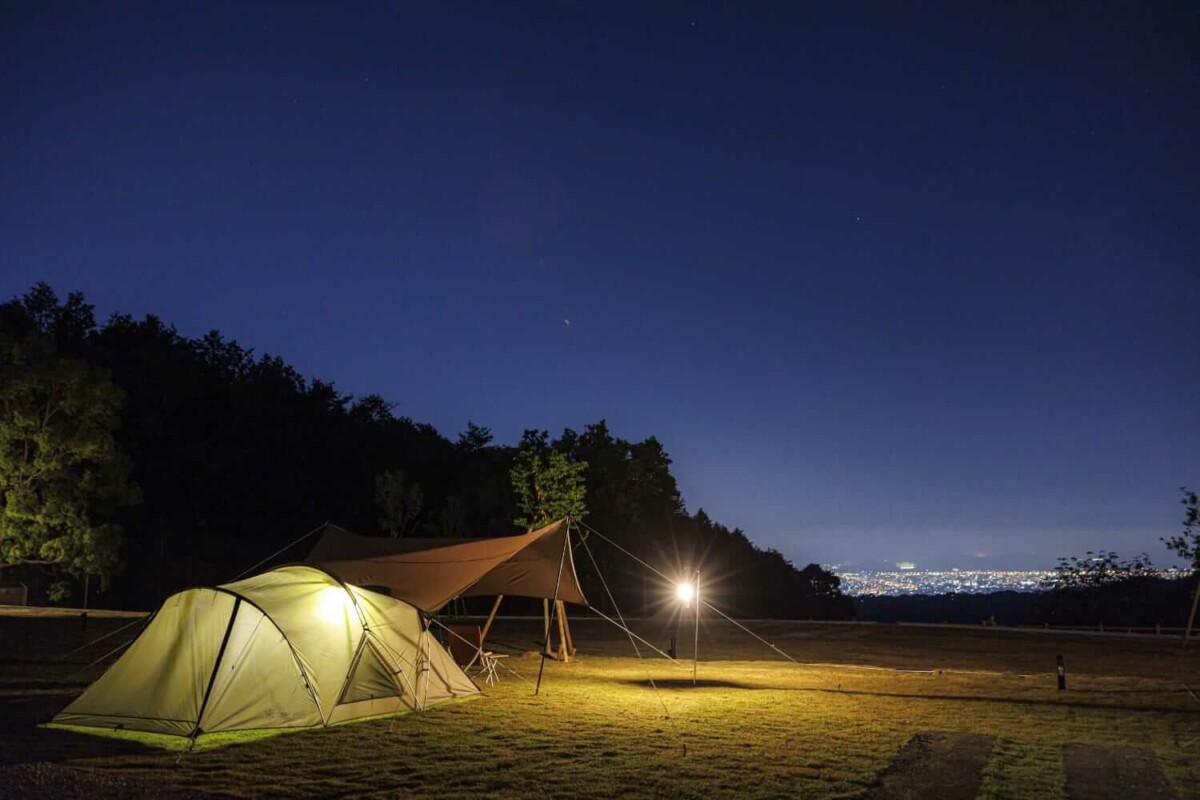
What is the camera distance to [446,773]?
8641 millimetres

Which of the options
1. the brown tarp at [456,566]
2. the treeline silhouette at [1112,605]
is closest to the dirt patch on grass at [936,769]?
the brown tarp at [456,566]

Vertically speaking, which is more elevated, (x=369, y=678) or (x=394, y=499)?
(x=394, y=499)

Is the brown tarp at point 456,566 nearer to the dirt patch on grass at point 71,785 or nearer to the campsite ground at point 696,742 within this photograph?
the campsite ground at point 696,742

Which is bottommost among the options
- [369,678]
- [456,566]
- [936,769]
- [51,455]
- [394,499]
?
[936,769]

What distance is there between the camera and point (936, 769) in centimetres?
887

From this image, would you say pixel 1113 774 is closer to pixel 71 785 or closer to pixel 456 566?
pixel 71 785

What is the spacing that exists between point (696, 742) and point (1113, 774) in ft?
13.0

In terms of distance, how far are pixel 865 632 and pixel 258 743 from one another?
21631 millimetres

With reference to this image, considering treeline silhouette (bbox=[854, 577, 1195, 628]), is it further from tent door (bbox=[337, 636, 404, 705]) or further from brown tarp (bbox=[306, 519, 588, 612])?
tent door (bbox=[337, 636, 404, 705])

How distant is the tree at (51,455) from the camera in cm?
2497

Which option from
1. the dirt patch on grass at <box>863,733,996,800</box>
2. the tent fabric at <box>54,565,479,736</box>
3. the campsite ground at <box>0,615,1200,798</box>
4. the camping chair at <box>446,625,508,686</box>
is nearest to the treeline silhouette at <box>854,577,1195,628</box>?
the campsite ground at <box>0,615,1200,798</box>

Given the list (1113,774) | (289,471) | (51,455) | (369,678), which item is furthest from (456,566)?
(289,471)

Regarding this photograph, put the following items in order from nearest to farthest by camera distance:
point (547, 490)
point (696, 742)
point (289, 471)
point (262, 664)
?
point (696, 742) → point (262, 664) → point (547, 490) → point (289, 471)

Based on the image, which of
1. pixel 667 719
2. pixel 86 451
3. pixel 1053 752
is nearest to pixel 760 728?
pixel 667 719
